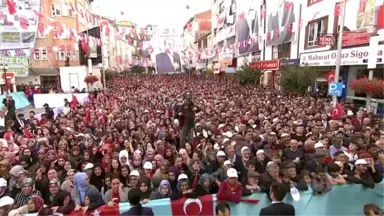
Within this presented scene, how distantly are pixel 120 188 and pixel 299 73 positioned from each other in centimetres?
1379

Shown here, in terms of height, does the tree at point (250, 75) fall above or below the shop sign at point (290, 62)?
below

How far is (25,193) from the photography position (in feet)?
14.6

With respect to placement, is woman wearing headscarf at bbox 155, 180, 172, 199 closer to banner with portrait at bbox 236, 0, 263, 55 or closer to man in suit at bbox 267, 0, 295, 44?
man in suit at bbox 267, 0, 295, 44

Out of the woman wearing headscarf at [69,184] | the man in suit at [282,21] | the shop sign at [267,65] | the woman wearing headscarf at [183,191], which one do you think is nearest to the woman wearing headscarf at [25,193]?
the woman wearing headscarf at [69,184]

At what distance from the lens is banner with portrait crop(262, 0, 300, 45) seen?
22656mm

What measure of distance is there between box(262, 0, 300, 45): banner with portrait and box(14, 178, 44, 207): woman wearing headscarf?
21546mm

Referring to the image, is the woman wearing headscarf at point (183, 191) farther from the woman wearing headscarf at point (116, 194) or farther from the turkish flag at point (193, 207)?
the woman wearing headscarf at point (116, 194)

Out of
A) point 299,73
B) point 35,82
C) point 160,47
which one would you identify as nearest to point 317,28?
point 299,73

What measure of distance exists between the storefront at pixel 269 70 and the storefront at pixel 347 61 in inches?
123

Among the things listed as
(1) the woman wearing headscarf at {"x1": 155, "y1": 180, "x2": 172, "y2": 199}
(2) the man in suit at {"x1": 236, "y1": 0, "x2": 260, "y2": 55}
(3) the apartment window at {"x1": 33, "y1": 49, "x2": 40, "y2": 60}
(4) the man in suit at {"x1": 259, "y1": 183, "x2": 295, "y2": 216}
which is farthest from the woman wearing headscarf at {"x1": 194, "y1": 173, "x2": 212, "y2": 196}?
(3) the apartment window at {"x1": 33, "y1": 49, "x2": 40, "y2": 60}

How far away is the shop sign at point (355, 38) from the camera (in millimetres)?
13923

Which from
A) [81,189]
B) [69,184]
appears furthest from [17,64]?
[81,189]

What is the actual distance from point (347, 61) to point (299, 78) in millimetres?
2433

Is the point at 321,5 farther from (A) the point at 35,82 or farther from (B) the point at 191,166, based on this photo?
(A) the point at 35,82
